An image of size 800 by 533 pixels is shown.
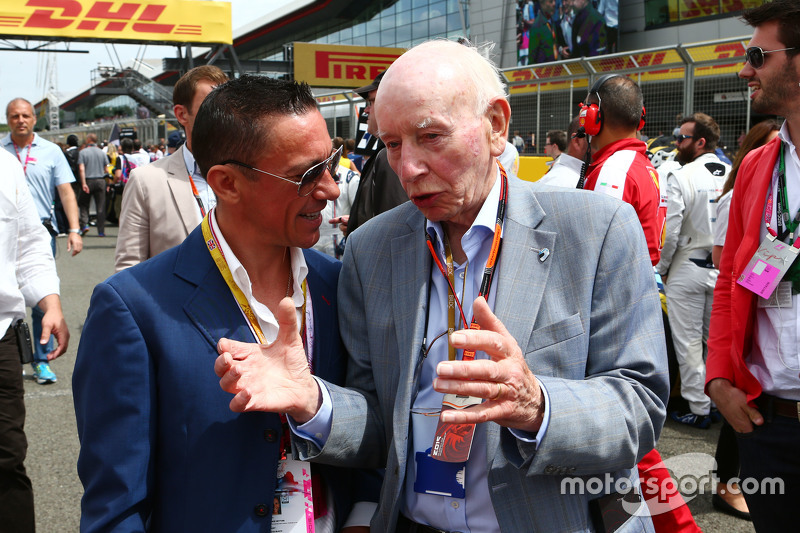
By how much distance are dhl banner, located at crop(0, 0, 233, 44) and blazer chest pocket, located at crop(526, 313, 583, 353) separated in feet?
79.0

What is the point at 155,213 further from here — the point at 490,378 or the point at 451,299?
the point at 490,378

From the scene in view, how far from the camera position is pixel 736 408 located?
7.75 feet

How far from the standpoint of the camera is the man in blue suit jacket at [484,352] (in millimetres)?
1500

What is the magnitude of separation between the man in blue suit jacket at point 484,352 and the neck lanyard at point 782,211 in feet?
3.15

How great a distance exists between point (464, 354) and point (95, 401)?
0.88m

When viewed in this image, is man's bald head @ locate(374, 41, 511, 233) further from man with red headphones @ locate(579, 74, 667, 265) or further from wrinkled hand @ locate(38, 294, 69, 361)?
man with red headphones @ locate(579, 74, 667, 265)

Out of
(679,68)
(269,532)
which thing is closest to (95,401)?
(269,532)

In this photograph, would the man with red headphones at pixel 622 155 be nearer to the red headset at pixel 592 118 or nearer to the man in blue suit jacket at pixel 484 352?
the red headset at pixel 592 118

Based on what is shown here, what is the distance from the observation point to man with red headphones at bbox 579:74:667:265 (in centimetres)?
382

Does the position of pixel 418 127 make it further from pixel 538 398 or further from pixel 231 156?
pixel 538 398

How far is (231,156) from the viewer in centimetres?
178

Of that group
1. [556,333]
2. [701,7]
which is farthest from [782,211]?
[701,7]

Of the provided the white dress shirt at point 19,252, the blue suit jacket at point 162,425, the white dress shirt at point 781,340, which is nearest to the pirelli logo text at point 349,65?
the white dress shirt at point 19,252

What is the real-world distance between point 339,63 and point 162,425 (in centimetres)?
2878
